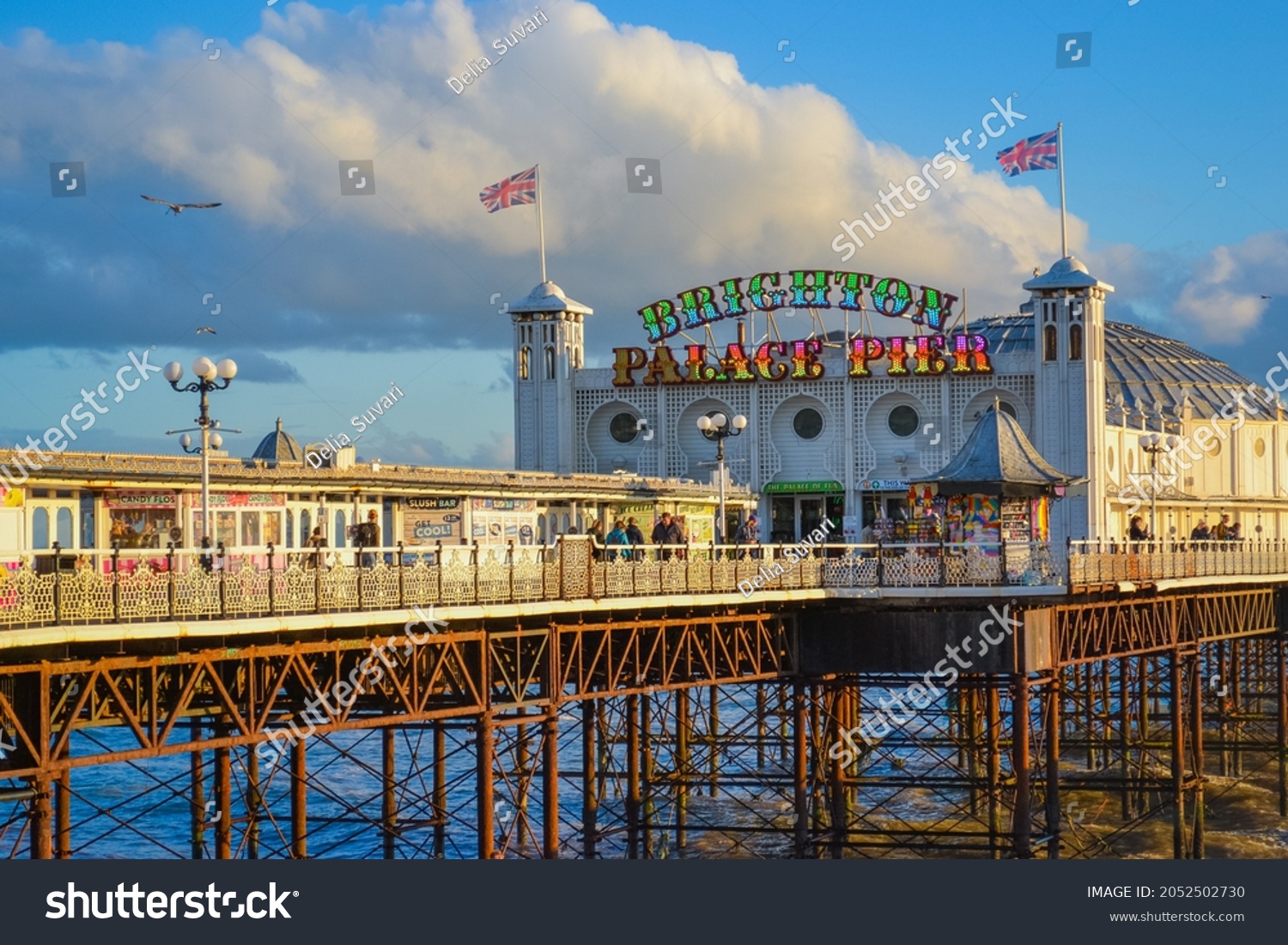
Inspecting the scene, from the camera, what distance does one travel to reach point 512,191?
64.3 metres

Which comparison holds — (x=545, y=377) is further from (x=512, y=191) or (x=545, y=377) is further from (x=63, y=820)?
(x=63, y=820)

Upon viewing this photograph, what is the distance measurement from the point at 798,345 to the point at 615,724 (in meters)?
20.0

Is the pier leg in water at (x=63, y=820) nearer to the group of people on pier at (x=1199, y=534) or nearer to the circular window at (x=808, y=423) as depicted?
the group of people on pier at (x=1199, y=534)

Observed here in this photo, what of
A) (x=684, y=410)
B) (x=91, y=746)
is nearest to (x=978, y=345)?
(x=684, y=410)

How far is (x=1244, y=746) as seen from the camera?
2336 inches

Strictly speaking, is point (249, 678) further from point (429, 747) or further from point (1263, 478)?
point (1263, 478)

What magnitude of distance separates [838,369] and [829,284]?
11.8 feet

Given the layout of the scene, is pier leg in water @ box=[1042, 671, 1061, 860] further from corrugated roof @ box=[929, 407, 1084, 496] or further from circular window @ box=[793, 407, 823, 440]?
circular window @ box=[793, 407, 823, 440]

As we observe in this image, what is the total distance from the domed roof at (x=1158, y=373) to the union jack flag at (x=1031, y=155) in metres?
54.6

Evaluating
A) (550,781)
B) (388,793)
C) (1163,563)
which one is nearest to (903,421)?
(1163,563)

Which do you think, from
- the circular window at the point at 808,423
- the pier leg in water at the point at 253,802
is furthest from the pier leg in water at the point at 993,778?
the circular window at the point at 808,423

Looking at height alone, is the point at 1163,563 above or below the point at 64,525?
below

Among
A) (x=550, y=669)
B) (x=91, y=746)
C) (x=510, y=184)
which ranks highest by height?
(x=510, y=184)

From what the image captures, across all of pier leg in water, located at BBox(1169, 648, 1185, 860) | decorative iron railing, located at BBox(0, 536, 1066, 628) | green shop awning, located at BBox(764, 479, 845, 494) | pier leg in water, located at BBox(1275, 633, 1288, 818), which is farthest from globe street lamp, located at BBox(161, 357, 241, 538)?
green shop awning, located at BBox(764, 479, 845, 494)
